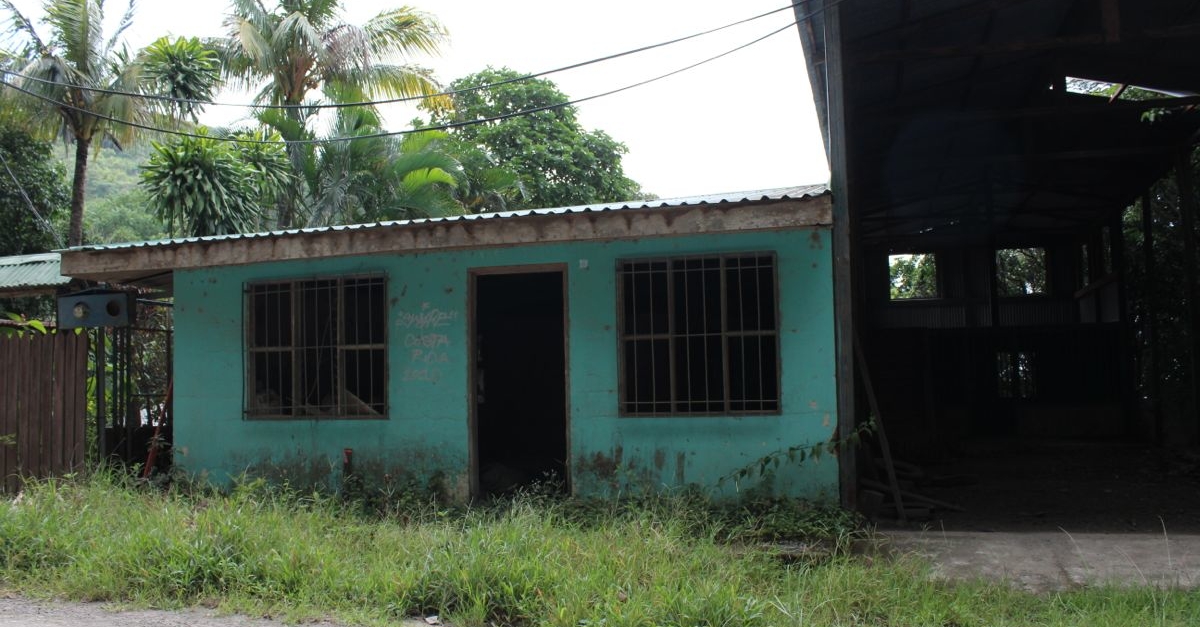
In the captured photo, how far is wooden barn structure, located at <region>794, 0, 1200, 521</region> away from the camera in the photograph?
9164 mm

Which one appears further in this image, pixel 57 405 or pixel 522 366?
pixel 522 366

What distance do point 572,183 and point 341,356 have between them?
17.7m

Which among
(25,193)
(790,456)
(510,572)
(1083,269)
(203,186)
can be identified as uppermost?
(25,193)

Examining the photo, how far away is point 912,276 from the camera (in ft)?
94.6

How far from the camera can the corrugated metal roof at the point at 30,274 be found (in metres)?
11.7

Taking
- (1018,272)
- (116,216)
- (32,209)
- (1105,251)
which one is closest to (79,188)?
(32,209)

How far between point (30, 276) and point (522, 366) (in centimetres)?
683

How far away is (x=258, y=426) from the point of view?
8750mm

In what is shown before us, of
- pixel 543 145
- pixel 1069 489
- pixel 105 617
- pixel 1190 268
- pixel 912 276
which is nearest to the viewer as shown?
pixel 105 617

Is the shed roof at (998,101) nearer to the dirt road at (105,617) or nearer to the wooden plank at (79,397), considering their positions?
the dirt road at (105,617)

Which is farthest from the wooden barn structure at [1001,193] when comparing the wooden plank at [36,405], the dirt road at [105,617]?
Result: the wooden plank at [36,405]

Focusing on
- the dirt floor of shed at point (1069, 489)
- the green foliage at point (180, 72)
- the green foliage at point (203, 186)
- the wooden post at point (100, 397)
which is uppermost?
the green foliage at point (180, 72)

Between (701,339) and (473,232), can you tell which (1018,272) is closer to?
(701,339)

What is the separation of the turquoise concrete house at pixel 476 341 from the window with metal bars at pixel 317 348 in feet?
0.06
